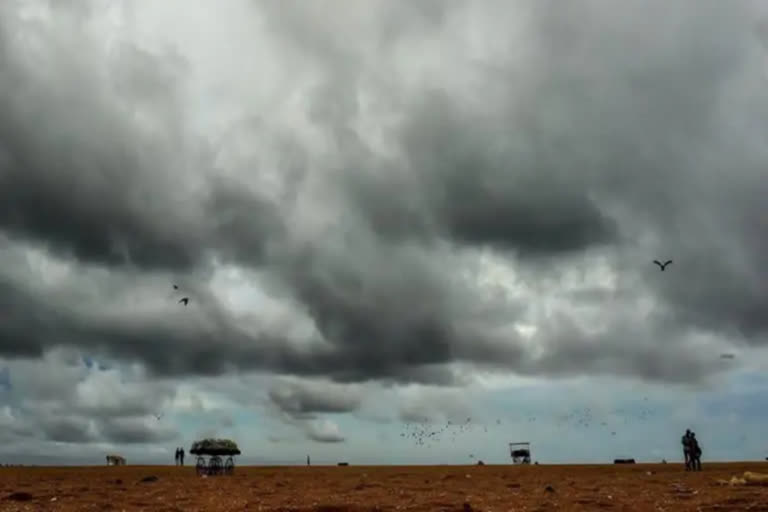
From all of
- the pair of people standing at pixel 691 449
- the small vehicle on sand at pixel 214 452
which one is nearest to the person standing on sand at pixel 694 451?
the pair of people standing at pixel 691 449

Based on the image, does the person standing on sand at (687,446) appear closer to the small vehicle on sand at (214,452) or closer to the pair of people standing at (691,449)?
the pair of people standing at (691,449)

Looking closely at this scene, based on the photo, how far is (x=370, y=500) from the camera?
23062mm

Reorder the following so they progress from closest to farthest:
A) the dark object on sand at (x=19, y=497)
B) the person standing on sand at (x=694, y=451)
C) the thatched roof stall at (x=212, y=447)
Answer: the dark object on sand at (x=19, y=497), the person standing on sand at (x=694, y=451), the thatched roof stall at (x=212, y=447)

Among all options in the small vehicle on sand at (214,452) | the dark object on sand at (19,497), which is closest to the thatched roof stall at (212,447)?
the small vehicle on sand at (214,452)

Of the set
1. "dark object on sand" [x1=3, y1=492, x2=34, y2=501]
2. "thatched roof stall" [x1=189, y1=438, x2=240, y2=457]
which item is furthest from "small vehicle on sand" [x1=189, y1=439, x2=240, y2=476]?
"dark object on sand" [x1=3, y1=492, x2=34, y2=501]

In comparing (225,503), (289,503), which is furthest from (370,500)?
(225,503)

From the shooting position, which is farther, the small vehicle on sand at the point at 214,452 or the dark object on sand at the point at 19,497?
the small vehicle on sand at the point at 214,452

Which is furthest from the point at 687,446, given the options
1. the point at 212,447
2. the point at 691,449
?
the point at 212,447

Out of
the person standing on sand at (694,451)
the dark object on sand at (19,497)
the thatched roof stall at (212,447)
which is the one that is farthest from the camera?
the thatched roof stall at (212,447)

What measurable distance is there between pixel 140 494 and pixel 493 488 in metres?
14.6

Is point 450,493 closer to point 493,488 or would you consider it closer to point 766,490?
point 493,488

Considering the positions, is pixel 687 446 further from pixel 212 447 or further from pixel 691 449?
pixel 212 447

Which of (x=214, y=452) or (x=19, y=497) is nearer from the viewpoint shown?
(x=19, y=497)

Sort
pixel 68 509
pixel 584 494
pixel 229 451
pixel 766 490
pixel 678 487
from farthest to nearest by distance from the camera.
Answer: pixel 229 451
pixel 678 487
pixel 584 494
pixel 766 490
pixel 68 509
